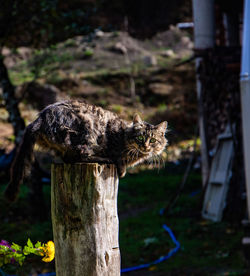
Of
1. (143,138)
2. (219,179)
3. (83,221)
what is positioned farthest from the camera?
(219,179)

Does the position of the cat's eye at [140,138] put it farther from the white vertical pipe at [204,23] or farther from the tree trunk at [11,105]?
the white vertical pipe at [204,23]

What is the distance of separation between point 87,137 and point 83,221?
2.68 ft

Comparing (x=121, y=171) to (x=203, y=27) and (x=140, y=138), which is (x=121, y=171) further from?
(x=203, y=27)

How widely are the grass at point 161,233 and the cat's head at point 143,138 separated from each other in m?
2.42

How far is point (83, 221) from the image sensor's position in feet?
8.27

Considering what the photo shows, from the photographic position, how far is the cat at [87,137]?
3086 millimetres

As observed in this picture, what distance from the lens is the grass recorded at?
18.0ft

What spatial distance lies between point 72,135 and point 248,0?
3.80 metres

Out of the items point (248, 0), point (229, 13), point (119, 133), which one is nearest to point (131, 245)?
point (119, 133)

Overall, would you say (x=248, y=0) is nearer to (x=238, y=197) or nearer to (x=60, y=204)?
(x=238, y=197)

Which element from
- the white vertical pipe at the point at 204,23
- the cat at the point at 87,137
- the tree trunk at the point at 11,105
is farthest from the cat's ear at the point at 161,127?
the white vertical pipe at the point at 204,23

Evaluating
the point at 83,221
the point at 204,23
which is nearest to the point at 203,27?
the point at 204,23

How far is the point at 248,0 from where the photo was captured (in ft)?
18.6

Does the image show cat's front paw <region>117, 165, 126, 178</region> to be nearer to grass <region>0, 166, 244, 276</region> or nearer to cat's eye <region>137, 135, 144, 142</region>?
cat's eye <region>137, 135, 144, 142</region>
